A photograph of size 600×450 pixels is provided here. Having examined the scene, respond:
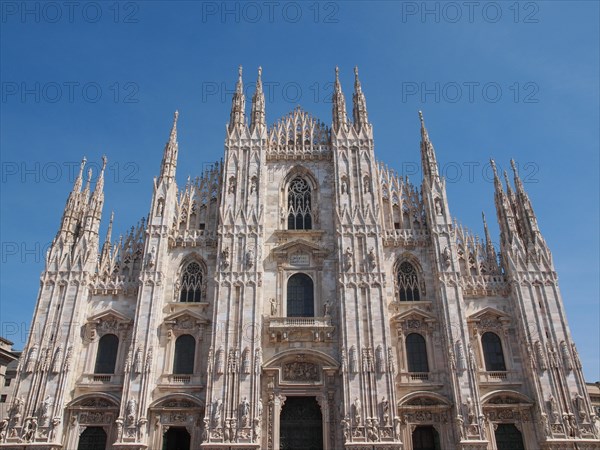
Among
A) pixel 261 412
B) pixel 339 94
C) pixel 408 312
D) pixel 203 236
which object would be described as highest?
pixel 339 94

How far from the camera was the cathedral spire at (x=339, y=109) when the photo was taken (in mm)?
32969

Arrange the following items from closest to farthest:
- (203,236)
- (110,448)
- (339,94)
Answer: (110,448), (203,236), (339,94)

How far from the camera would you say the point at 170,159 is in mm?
31750

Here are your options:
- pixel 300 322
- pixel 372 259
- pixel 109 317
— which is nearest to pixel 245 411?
pixel 300 322

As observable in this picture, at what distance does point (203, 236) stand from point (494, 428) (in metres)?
18.2

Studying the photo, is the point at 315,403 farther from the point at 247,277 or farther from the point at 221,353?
the point at 247,277

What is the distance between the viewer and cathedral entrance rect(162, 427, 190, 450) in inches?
974

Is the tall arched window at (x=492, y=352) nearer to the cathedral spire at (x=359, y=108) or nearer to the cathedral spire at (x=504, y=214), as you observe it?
the cathedral spire at (x=504, y=214)

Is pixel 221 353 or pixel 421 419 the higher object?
pixel 221 353

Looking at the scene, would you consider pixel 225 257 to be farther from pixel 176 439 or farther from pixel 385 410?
pixel 385 410

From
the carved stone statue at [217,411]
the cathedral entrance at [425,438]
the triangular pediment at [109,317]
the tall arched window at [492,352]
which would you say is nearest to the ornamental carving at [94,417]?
the triangular pediment at [109,317]

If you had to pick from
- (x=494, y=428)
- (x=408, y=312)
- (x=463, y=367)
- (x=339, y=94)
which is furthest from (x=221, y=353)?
(x=339, y=94)

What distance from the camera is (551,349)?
25.5 m

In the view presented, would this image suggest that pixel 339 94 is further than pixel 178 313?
Yes
